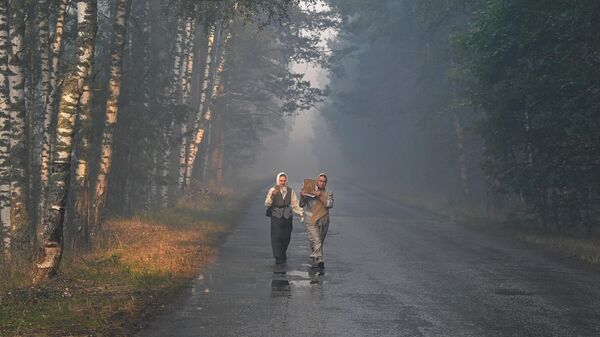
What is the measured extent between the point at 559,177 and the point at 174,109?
11773 mm

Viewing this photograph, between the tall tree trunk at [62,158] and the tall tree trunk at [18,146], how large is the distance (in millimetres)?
1883

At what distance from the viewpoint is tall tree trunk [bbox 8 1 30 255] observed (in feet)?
41.0

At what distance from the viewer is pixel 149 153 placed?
20.6m

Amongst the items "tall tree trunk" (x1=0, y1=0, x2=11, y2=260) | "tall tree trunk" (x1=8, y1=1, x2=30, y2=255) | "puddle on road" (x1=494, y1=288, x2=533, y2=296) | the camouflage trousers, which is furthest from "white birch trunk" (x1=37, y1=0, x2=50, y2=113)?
"puddle on road" (x1=494, y1=288, x2=533, y2=296)

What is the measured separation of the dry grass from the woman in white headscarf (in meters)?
1.46

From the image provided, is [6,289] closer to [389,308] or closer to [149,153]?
[389,308]

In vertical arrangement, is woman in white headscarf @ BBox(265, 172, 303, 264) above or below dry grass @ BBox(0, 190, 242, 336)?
above

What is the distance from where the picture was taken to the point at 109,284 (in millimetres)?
10484

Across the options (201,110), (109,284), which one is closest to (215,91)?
(201,110)

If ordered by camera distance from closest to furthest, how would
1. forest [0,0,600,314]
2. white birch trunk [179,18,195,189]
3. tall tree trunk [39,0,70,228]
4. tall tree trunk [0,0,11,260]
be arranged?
tall tree trunk [0,0,11,260] < forest [0,0,600,314] < tall tree trunk [39,0,70,228] < white birch trunk [179,18,195,189]

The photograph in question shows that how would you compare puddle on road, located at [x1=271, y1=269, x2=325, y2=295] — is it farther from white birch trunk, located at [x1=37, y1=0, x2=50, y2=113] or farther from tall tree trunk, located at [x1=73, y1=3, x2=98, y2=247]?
white birch trunk, located at [x1=37, y1=0, x2=50, y2=113]

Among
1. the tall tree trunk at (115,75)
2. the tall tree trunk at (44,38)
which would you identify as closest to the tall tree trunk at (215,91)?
the tall tree trunk at (115,75)

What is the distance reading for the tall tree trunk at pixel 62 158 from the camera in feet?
34.7

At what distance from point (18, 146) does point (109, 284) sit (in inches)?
148
